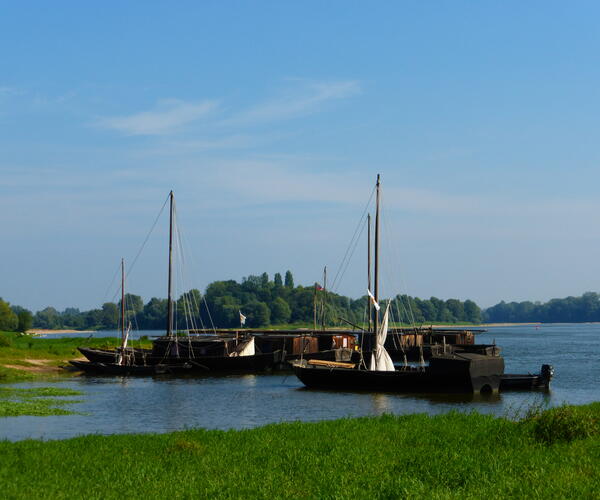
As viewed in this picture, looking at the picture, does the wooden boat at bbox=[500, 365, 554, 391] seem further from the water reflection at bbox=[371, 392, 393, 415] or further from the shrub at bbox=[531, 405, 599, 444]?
the shrub at bbox=[531, 405, 599, 444]

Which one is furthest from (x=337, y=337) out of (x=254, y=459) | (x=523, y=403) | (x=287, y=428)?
(x=254, y=459)

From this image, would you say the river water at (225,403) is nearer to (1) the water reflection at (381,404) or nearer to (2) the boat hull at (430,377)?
(1) the water reflection at (381,404)

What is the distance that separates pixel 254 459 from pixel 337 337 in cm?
6842

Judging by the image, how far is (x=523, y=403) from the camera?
47.5 metres

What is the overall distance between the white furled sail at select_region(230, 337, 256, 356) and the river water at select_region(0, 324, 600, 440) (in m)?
9.79

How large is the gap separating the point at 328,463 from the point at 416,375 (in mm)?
32078

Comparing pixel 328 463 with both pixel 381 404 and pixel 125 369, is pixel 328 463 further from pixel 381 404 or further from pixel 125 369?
pixel 125 369

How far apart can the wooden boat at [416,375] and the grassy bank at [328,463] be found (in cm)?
2195

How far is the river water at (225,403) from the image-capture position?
123 ft

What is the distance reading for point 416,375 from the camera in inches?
2108

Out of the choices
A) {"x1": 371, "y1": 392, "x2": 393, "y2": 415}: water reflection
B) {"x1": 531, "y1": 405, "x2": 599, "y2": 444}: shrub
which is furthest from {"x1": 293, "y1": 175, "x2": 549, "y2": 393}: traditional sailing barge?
{"x1": 531, "y1": 405, "x2": 599, "y2": 444}: shrub

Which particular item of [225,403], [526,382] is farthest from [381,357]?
[225,403]

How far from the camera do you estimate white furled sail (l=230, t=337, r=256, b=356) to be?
3142 inches

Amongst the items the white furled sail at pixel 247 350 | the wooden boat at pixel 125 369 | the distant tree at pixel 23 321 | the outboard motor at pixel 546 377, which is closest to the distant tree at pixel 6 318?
the distant tree at pixel 23 321
